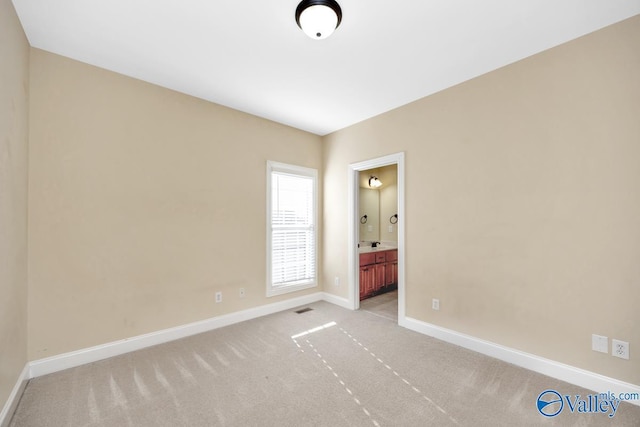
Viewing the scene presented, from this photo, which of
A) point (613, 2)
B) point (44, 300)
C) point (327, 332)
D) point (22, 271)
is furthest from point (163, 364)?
point (613, 2)

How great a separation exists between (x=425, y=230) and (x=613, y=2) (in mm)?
2238

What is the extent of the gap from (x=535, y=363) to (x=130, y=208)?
13.1 feet

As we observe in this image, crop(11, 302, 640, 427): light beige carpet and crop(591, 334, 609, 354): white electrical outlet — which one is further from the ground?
crop(591, 334, 609, 354): white electrical outlet

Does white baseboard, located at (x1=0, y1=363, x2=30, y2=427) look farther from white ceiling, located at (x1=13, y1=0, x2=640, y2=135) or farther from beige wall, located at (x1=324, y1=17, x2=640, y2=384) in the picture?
beige wall, located at (x1=324, y1=17, x2=640, y2=384)

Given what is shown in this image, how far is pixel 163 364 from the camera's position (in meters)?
2.48

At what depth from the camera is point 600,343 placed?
2080 millimetres

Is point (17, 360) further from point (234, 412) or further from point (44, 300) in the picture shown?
point (234, 412)

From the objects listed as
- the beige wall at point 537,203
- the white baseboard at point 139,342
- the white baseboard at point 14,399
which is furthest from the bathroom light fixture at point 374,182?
the white baseboard at point 14,399

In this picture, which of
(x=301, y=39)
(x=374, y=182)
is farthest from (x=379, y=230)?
(x=301, y=39)

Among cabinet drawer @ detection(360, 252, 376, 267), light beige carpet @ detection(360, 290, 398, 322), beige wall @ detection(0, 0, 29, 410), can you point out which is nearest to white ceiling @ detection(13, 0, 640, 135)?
beige wall @ detection(0, 0, 29, 410)

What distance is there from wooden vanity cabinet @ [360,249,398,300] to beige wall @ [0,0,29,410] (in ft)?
12.3

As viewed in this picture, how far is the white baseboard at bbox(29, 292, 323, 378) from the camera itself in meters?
2.33

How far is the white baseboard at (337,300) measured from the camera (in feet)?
13.4

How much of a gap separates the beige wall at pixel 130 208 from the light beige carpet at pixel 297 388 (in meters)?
0.48
